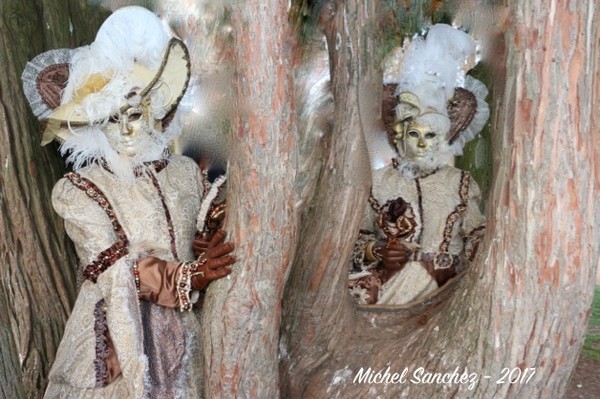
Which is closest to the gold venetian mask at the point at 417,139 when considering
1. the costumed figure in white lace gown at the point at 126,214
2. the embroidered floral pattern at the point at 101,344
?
the costumed figure in white lace gown at the point at 126,214

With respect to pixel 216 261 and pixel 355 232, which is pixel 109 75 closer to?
pixel 216 261

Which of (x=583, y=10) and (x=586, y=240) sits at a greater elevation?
(x=583, y=10)

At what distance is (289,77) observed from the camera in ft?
8.29

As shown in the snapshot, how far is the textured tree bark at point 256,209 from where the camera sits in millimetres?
2451

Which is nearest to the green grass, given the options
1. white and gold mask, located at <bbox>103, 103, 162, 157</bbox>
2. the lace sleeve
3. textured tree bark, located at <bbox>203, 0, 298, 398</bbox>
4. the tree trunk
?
the lace sleeve

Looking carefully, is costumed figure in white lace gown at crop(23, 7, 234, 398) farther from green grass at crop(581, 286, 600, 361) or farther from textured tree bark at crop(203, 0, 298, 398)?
green grass at crop(581, 286, 600, 361)

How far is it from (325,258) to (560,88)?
1.16 metres

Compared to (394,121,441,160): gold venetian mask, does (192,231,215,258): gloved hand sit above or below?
below

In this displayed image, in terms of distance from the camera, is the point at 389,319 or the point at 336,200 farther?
the point at 389,319

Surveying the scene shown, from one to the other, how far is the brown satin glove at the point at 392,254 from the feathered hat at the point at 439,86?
625 mm

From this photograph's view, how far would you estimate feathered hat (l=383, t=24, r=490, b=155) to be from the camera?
379 centimetres

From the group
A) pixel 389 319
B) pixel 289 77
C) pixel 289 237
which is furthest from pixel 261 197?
pixel 389 319

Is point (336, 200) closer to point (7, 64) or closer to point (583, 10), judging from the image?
point (583, 10)

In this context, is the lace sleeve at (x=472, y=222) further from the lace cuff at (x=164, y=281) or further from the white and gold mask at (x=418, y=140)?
the lace cuff at (x=164, y=281)
